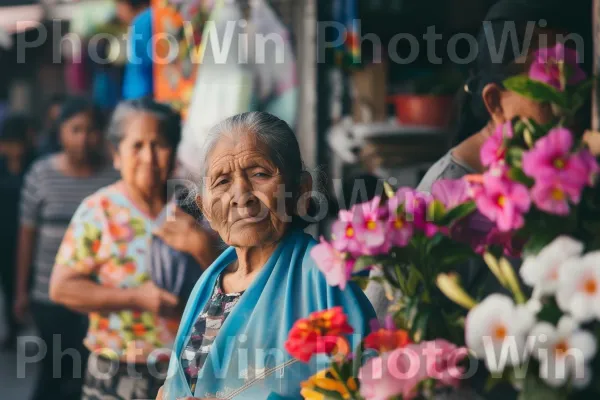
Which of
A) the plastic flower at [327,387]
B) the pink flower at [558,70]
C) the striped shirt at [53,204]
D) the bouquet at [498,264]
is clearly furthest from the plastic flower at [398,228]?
the striped shirt at [53,204]

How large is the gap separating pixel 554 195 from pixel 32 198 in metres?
3.84

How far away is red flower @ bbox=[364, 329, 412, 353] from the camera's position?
5.73ft

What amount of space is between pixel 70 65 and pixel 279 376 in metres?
8.14

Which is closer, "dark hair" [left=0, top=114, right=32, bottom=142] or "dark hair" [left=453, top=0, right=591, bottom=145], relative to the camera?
"dark hair" [left=453, top=0, right=591, bottom=145]

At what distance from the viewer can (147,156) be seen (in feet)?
11.2

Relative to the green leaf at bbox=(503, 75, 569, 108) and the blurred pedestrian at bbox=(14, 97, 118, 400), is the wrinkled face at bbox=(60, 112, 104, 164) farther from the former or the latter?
the green leaf at bbox=(503, 75, 569, 108)

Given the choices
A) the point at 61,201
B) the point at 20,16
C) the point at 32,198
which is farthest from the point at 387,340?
the point at 20,16

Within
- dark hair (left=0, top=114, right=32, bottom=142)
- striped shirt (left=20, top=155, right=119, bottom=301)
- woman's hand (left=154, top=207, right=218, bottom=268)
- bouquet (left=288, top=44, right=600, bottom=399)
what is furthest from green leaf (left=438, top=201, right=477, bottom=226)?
dark hair (left=0, top=114, right=32, bottom=142)

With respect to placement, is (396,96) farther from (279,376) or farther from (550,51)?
(279,376)

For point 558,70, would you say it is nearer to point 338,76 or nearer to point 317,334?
point 317,334

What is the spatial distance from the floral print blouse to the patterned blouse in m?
1.27

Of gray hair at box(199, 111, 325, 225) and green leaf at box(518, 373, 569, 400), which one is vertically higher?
gray hair at box(199, 111, 325, 225)

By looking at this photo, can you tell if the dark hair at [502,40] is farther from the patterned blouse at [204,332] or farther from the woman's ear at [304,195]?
the patterned blouse at [204,332]

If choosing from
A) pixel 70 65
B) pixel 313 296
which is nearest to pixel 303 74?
pixel 313 296
